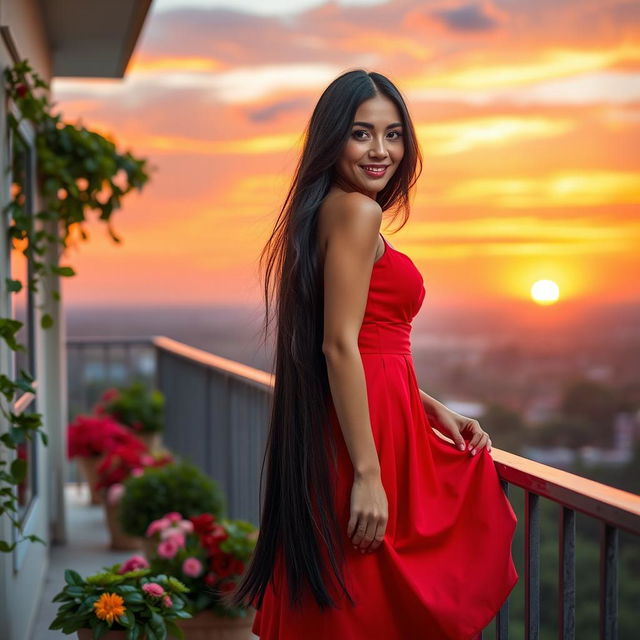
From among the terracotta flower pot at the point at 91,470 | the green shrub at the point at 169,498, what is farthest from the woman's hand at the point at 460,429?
the terracotta flower pot at the point at 91,470

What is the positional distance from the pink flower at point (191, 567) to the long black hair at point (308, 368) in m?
1.29

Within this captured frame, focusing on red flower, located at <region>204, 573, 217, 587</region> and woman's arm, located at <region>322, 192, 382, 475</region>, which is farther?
red flower, located at <region>204, 573, 217, 587</region>

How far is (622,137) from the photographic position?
27.6 m

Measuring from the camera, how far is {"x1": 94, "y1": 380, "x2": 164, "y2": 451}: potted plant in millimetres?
6434

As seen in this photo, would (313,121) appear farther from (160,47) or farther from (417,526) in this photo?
(160,47)

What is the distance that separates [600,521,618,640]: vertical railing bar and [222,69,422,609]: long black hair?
485 millimetres

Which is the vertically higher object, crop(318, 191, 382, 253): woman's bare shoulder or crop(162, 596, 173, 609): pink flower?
crop(318, 191, 382, 253): woman's bare shoulder

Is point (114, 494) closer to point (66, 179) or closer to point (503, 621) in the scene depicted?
point (66, 179)

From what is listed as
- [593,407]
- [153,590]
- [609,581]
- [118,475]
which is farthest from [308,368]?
[593,407]

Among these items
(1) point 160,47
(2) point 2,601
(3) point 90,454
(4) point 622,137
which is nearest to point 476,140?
(4) point 622,137

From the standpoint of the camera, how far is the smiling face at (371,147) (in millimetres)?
1767

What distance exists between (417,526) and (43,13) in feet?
11.5

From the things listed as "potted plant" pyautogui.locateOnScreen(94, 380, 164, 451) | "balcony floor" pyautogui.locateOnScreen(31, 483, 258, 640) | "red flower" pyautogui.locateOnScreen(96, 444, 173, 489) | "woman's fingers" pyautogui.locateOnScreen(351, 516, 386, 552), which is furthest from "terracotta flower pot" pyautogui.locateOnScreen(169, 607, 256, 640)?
"potted plant" pyautogui.locateOnScreen(94, 380, 164, 451)

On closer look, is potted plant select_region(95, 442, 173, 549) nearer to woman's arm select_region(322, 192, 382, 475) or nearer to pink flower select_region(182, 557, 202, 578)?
pink flower select_region(182, 557, 202, 578)
